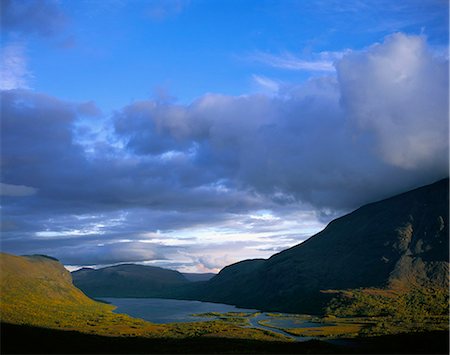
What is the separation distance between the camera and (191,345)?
416 feet

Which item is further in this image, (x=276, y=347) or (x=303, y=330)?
(x=303, y=330)

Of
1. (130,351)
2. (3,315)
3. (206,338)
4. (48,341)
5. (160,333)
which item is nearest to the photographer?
(130,351)

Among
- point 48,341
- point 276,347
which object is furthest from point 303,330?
point 48,341

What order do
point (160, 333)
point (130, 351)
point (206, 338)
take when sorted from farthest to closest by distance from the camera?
point (160, 333) → point (206, 338) → point (130, 351)

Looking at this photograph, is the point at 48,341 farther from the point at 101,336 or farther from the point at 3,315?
the point at 3,315

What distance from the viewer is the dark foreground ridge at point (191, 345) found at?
11331cm

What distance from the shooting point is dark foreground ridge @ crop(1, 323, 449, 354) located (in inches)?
4461

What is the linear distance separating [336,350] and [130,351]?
53.0 meters

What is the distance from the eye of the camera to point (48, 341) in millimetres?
129125

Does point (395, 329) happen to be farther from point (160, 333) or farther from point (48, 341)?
point (48, 341)

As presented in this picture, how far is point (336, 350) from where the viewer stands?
113 metres


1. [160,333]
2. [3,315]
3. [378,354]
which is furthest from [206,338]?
[3,315]

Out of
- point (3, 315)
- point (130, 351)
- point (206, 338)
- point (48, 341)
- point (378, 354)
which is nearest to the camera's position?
point (378, 354)

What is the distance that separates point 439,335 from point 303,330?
6212cm
